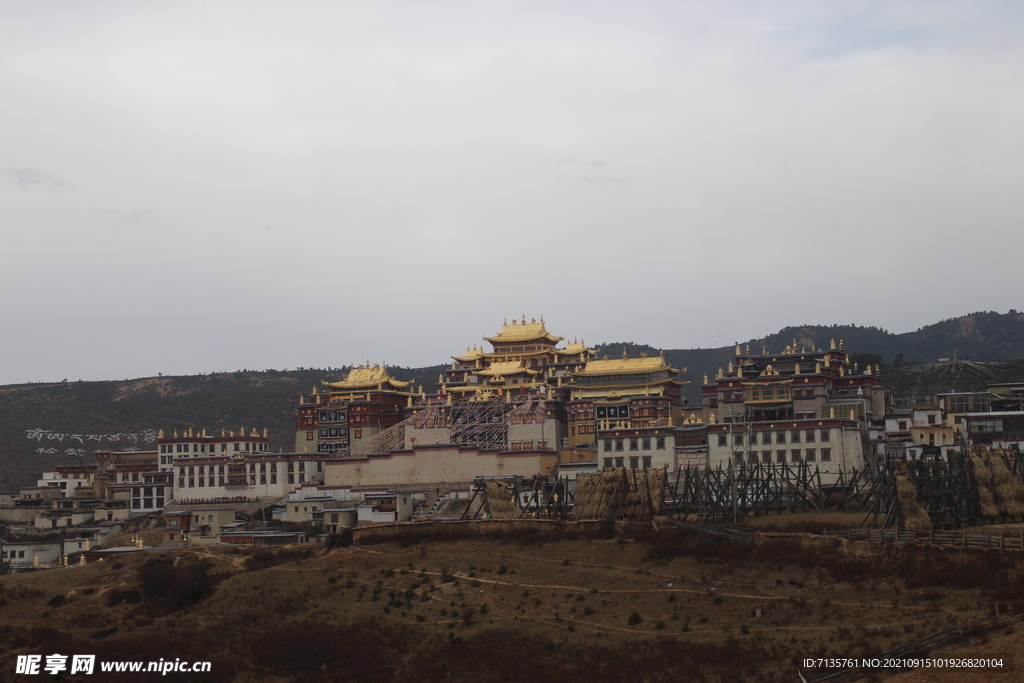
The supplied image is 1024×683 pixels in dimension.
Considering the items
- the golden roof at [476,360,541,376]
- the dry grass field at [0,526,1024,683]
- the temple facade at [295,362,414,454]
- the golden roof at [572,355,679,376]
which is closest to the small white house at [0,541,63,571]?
the dry grass field at [0,526,1024,683]

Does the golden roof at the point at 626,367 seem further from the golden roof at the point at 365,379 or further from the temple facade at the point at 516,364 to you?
the golden roof at the point at 365,379

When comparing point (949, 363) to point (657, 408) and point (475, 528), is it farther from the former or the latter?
point (475, 528)

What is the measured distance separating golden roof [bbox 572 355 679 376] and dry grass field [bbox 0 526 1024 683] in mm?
45168

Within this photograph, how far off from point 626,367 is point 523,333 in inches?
767

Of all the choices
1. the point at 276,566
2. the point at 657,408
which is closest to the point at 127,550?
the point at 276,566

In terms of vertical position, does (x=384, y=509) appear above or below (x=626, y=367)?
below

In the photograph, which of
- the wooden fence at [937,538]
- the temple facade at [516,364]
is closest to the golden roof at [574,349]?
the temple facade at [516,364]

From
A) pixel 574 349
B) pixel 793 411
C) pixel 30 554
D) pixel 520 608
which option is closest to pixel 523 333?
pixel 574 349

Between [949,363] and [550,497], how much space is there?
94.2 meters

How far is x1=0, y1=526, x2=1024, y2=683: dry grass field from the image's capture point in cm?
5588

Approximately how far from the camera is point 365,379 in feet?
457

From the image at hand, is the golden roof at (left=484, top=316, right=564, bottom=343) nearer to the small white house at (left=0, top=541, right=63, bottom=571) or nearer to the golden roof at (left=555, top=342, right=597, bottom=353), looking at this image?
the golden roof at (left=555, top=342, right=597, bottom=353)

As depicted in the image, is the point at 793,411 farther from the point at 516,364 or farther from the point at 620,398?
the point at 516,364

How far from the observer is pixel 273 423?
198500 mm
